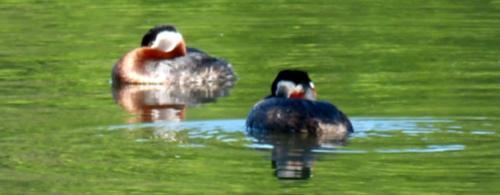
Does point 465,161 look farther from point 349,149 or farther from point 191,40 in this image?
point 191,40

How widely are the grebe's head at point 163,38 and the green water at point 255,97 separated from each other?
0.68 meters

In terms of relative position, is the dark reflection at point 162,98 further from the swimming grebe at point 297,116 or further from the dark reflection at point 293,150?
the dark reflection at point 293,150

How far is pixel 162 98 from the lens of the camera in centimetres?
1905

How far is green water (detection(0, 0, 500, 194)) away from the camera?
1290 centimetres

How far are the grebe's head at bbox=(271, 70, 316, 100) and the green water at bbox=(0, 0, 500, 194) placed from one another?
0.48 meters

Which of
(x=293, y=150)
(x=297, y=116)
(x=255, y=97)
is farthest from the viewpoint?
(x=255, y=97)

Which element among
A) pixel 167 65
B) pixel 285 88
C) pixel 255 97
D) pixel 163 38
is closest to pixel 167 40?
pixel 163 38

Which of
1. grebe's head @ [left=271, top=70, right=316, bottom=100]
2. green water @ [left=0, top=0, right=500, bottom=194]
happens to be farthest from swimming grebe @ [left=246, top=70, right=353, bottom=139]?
green water @ [left=0, top=0, right=500, bottom=194]

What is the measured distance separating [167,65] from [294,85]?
5447mm

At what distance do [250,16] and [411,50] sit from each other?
477 cm

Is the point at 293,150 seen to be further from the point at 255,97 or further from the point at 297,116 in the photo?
→ the point at 255,97

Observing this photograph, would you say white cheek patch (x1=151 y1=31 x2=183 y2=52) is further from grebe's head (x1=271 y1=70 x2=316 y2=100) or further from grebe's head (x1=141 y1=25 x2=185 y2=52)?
grebe's head (x1=271 y1=70 x2=316 y2=100)

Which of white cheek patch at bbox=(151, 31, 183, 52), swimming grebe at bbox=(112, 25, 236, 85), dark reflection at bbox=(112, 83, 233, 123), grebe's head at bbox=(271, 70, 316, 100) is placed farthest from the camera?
white cheek patch at bbox=(151, 31, 183, 52)

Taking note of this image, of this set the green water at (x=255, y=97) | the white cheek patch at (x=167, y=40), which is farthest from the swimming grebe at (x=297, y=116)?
the white cheek patch at (x=167, y=40)
